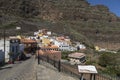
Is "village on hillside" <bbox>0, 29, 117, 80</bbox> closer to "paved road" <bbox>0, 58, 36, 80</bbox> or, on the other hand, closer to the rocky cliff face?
"paved road" <bbox>0, 58, 36, 80</bbox>

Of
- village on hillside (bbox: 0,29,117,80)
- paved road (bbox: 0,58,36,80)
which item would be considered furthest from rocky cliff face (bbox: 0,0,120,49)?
paved road (bbox: 0,58,36,80)

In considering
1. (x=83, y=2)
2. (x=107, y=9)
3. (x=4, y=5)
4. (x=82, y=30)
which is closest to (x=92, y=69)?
(x=4, y=5)

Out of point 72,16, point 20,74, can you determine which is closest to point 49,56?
point 20,74

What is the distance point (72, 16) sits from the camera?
125m

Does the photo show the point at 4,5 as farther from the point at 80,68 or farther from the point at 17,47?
the point at 80,68

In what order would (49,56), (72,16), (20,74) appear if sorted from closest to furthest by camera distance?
(20,74) < (49,56) < (72,16)

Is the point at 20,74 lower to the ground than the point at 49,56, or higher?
lower

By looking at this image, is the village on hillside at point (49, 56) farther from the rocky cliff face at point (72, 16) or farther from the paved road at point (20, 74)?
the rocky cliff face at point (72, 16)

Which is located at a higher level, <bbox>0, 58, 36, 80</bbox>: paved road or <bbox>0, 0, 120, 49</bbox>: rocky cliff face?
<bbox>0, 0, 120, 49</bbox>: rocky cliff face

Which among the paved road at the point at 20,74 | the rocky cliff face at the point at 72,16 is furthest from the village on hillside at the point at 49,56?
the rocky cliff face at the point at 72,16

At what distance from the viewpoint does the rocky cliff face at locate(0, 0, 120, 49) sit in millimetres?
108662

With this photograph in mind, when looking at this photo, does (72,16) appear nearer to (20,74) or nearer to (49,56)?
(49,56)

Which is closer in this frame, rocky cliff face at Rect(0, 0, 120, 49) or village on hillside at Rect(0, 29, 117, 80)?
village on hillside at Rect(0, 29, 117, 80)

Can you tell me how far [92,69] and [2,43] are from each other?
33.6 metres
